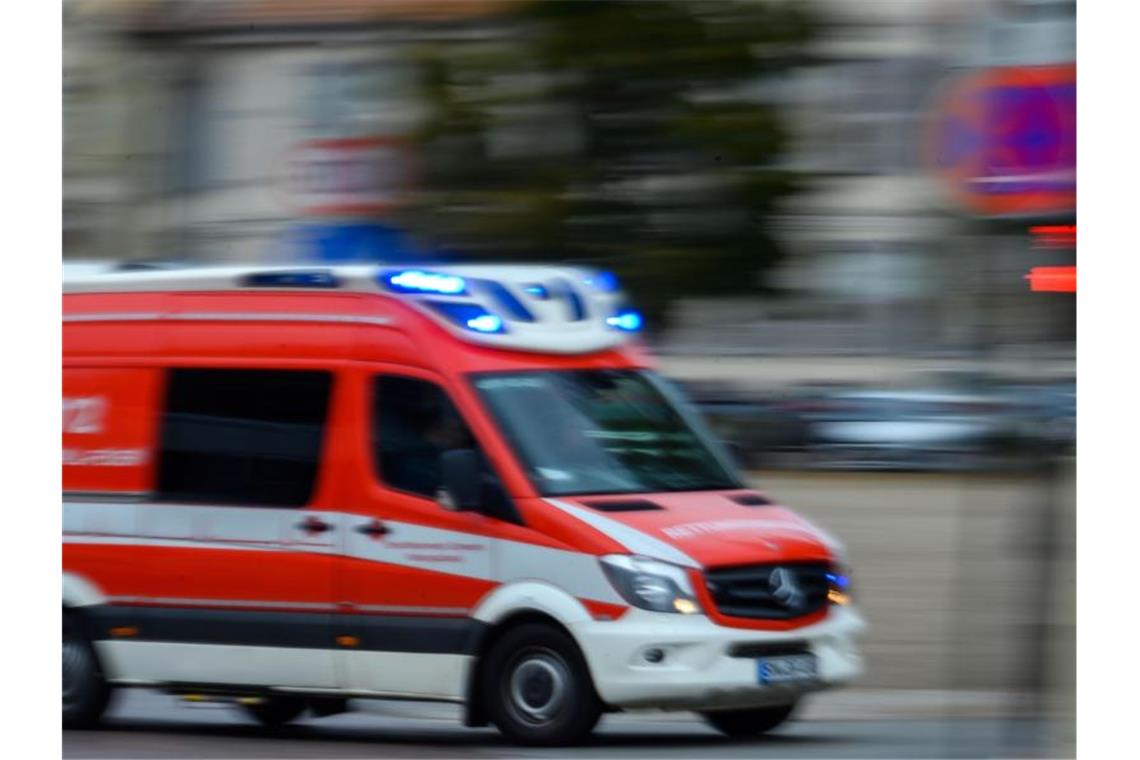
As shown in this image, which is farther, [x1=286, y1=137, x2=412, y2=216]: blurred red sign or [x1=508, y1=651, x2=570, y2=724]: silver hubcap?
[x1=286, y1=137, x2=412, y2=216]: blurred red sign

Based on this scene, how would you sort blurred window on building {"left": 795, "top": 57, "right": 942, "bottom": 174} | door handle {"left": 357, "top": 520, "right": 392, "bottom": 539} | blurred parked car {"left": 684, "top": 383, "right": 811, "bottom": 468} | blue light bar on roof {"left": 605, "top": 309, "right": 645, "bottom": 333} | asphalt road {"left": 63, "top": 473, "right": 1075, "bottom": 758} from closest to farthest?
asphalt road {"left": 63, "top": 473, "right": 1075, "bottom": 758}
door handle {"left": 357, "top": 520, "right": 392, "bottom": 539}
blue light bar on roof {"left": 605, "top": 309, "right": 645, "bottom": 333}
blurred parked car {"left": 684, "top": 383, "right": 811, "bottom": 468}
blurred window on building {"left": 795, "top": 57, "right": 942, "bottom": 174}

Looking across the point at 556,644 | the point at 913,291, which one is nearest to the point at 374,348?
the point at 556,644

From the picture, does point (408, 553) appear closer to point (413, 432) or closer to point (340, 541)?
point (340, 541)

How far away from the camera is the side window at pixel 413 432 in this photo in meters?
7.72

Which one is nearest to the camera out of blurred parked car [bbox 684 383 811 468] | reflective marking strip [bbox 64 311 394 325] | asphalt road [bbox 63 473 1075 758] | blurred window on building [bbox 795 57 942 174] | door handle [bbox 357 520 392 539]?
asphalt road [bbox 63 473 1075 758]

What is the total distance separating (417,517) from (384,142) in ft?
13.8

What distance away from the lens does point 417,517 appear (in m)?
7.64

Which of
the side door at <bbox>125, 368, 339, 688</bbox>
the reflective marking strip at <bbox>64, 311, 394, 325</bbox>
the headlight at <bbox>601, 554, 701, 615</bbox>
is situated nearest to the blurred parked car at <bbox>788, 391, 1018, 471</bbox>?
the headlight at <bbox>601, 554, 701, 615</bbox>

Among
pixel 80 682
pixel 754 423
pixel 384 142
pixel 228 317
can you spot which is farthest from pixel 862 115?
pixel 80 682

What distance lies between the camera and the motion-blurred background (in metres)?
10.2

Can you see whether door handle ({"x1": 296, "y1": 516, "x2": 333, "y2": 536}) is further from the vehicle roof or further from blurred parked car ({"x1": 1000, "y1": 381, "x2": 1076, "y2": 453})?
blurred parked car ({"x1": 1000, "y1": 381, "x2": 1076, "y2": 453})

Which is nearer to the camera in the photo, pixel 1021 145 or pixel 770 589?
pixel 1021 145

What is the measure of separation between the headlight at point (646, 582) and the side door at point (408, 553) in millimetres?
478
